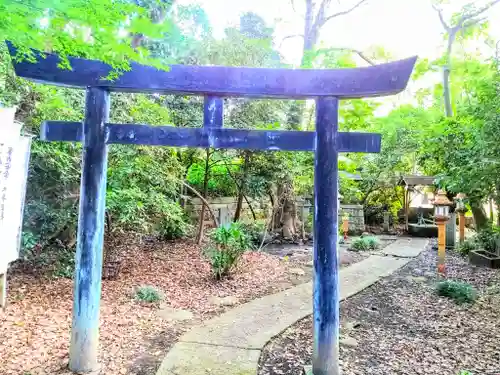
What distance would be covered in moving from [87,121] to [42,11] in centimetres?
140

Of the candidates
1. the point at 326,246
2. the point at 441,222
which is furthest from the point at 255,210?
the point at 326,246

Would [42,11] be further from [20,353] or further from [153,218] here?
[153,218]

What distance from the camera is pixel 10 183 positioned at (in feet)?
13.8

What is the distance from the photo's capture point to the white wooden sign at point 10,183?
3992 mm

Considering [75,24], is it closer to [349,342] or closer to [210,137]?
[210,137]

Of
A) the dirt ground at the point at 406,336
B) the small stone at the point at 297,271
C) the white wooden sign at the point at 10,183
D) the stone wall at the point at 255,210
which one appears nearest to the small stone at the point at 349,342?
the dirt ground at the point at 406,336

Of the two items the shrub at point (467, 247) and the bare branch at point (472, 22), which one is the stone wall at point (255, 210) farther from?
the bare branch at point (472, 22)

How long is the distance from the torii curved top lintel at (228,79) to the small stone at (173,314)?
2.86 metres

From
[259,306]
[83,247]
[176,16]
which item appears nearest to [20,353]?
[83,247]

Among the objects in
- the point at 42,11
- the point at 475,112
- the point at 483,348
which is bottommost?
the point at 483,348

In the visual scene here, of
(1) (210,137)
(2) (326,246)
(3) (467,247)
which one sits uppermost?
(1) (210,137)

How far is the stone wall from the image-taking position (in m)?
10.1

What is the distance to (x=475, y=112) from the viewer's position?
6070mm

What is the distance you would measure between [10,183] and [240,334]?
10.2 ft
